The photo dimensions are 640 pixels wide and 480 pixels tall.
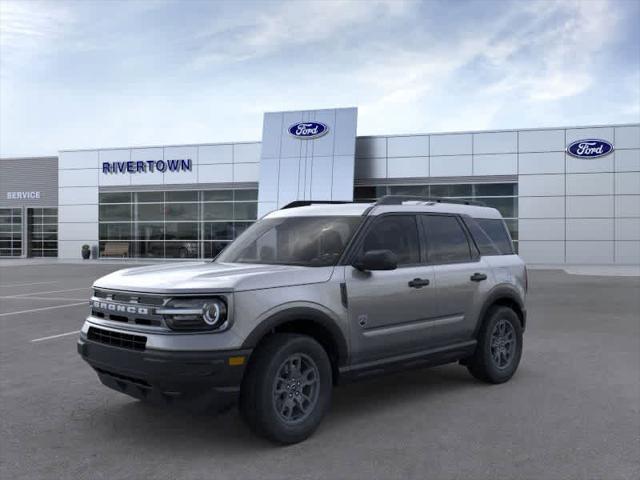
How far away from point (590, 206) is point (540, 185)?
2.64m

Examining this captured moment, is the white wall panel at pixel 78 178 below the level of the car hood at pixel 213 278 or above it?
above

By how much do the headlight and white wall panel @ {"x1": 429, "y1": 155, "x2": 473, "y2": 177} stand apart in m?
29.8

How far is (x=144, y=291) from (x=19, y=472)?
4.71ft

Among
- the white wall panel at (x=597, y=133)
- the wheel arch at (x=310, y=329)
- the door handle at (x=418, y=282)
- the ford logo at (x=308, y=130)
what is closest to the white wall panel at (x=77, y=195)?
the ford logo at (x=308, y=130)

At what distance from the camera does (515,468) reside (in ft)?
13.9

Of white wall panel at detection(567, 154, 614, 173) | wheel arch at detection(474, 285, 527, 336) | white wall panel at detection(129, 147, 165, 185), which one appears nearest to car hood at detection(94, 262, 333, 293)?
wheel arch at detection(474, 285, 527, 336)

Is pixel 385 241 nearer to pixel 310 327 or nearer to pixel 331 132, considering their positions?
pixel 310 327

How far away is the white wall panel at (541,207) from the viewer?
32.0 m

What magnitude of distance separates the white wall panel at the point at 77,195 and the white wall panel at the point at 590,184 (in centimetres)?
2765

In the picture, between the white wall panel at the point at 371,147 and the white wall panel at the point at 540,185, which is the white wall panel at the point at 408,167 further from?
the white wall panel at the point at 540,185

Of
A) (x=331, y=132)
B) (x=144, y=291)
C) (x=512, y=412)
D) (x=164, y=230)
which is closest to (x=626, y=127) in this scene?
(x=331, y=132)

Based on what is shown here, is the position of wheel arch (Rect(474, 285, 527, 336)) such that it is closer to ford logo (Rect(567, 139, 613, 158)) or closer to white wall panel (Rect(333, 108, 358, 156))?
white wall panel (Rect(333, 108, 358, 156))

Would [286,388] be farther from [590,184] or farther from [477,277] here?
[590,184]

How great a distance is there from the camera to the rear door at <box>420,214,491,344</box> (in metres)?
6.02
